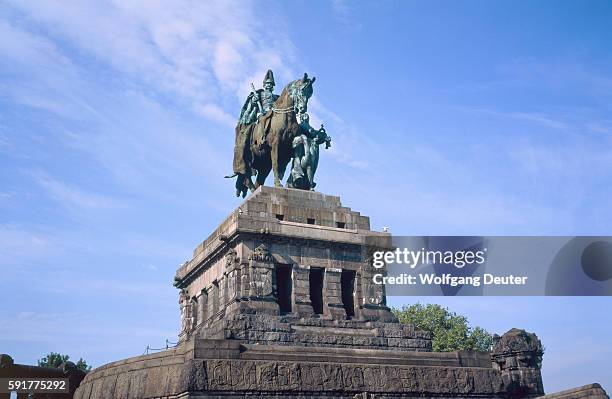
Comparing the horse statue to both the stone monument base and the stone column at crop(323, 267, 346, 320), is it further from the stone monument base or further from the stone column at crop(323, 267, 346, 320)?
the stone monument base

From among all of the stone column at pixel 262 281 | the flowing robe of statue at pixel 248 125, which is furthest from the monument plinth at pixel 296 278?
the flowing robe of statue at pixel 248 125

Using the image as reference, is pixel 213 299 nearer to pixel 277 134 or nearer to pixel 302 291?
pixel 302 291

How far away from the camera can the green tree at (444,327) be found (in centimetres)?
5453

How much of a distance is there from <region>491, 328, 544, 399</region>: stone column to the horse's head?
46.0 feet

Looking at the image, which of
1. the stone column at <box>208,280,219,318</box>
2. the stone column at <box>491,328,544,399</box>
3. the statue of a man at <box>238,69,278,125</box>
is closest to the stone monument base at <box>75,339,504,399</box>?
the stone column at <box>491,328,544,399</box>

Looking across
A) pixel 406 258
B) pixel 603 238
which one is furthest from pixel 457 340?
pixel 603 238

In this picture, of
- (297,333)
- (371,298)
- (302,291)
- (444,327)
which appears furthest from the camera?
(444,327)

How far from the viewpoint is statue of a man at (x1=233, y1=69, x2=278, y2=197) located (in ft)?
106

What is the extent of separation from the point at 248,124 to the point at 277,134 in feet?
8.44

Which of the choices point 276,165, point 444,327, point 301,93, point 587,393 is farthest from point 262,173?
point 444,327

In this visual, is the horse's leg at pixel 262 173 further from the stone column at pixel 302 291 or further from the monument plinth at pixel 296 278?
the stone column at pixel 302 291

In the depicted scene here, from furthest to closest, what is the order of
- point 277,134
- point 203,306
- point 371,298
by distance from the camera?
1. point 277,134
2. point 203,306
3. point 371,298

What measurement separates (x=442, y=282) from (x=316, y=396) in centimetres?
889

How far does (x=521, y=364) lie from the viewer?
23.0 meters
